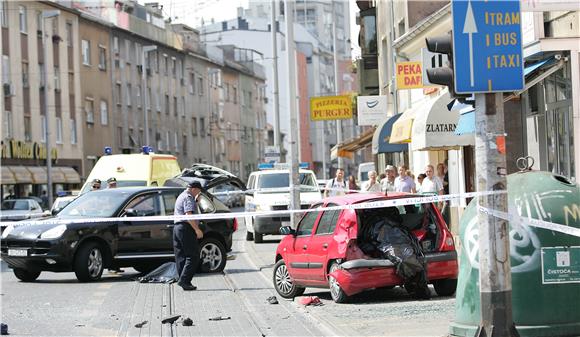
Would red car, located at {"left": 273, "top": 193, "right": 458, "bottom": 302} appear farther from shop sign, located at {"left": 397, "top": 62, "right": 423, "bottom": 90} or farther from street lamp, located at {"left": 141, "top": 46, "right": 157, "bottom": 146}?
street lamp, located at {"left": 141, "top": 46, "right": 157, "bottom": 146}

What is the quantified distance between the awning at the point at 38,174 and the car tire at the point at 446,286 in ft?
150

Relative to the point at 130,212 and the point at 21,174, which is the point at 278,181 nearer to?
the point at 130,212

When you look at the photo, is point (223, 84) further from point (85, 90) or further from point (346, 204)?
point (346, 204)

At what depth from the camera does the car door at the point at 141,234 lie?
19.0 meters

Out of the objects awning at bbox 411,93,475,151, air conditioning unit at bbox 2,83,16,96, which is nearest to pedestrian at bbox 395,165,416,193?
awning at bbox 411,93,475,151

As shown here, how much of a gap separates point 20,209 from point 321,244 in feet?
110

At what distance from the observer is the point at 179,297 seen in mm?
15477

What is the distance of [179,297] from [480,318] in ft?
22.2

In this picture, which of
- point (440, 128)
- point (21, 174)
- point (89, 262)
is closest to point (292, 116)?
point (440, 128)

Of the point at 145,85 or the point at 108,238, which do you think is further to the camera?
the point at 145,85

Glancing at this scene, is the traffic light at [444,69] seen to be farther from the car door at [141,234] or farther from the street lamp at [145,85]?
the street lamp at [145,85]

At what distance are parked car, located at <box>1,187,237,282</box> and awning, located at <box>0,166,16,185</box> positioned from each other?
115 ft

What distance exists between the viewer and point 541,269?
9508 millimetres

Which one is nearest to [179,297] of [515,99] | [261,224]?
[515,99]
